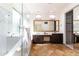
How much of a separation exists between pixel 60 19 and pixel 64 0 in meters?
3.40

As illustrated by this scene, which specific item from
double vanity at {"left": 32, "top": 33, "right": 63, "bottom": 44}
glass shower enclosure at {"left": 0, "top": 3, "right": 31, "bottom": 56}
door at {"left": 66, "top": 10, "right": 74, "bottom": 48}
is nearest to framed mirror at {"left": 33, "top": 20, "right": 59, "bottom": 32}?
double vanity at {"left": 32, "top": 33, "right": 63, "bottom": 44}

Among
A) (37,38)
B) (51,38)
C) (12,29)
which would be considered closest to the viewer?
(12,29)

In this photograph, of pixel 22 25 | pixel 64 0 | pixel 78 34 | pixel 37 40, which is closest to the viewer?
pixel 64 0

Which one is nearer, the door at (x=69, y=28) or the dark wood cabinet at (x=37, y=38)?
the dark wood cabinet at (x=37, y=38)

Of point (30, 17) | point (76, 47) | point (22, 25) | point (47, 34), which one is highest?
point (30, 17)

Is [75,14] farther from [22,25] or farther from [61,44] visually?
[22,25]

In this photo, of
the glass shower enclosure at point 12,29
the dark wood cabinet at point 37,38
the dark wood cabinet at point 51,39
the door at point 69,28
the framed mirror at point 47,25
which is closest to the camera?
the glass shower enclosure at point 12,29

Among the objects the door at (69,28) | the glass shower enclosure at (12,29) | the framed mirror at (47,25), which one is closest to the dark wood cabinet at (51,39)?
the framed mirror at (47,25)

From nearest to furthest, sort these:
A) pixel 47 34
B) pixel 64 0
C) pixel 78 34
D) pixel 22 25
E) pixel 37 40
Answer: pixel 64 0 < pixel 22 25 < pixel 78 34 < pixel 37 40 < pixel 47 34

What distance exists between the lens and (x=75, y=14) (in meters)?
5.16

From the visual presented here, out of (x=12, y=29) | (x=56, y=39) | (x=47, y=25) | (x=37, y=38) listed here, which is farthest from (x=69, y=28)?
(x=12, y=29)

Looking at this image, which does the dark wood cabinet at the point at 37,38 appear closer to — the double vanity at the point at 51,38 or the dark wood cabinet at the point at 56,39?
the double vanity at the point at 51,38

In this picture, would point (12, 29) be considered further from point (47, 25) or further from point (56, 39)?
point (56, 39)

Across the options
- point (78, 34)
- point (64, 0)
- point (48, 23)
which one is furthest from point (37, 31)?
point (64, 0)
